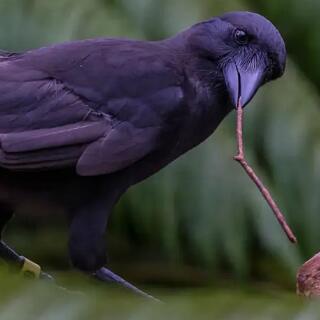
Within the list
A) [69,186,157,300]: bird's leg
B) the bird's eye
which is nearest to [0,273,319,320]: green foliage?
[69,186,157,300]: bird's leg

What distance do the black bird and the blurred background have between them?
2.16 ft

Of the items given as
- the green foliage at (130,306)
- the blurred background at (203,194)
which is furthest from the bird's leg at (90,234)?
the blurred background at (203,194)

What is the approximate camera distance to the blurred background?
206cm

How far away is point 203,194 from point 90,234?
28.6 inches

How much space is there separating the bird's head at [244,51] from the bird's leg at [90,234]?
0.60 ft

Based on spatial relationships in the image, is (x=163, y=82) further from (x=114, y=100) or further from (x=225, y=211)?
(x=225, y=211)

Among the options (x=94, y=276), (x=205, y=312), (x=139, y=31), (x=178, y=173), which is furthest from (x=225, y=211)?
(x=205, y=312)

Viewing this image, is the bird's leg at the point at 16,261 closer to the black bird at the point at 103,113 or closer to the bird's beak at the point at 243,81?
the black bird at the point at 103,113

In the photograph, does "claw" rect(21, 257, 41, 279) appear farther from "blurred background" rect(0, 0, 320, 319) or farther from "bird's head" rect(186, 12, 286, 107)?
"blurred background" rect(0, 0, 320, 319)

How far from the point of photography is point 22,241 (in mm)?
2117

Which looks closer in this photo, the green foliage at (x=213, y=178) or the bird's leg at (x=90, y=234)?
the bird's leg at (x=90, y=234)

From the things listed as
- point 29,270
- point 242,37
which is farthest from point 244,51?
point 29,270

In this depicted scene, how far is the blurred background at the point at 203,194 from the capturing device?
2.06 m

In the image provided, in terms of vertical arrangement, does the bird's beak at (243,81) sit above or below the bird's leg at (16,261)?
above
